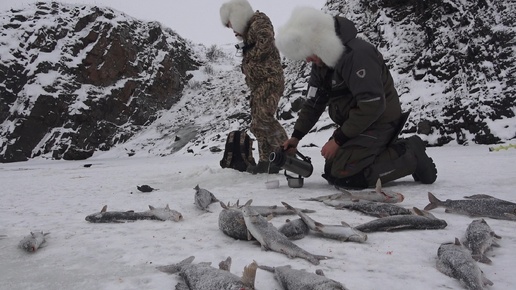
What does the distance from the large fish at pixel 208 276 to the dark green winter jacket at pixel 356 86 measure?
225 centimetres

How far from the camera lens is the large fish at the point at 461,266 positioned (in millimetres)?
1556

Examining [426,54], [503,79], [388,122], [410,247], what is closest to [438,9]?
[426,54]

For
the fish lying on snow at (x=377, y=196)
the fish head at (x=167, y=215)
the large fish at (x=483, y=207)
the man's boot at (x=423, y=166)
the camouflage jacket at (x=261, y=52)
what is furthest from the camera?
the camouflage jacket at (x=261, y=52)

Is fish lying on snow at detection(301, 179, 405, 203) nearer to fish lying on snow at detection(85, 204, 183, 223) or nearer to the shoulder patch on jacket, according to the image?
the shoulder patch on jacket

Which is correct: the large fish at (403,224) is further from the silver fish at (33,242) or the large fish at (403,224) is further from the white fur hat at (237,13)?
the white fur hat at (237,13)

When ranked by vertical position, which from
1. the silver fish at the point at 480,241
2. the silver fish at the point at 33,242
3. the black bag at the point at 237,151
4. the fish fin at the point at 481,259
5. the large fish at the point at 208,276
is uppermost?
the black bag at the point at 237,151

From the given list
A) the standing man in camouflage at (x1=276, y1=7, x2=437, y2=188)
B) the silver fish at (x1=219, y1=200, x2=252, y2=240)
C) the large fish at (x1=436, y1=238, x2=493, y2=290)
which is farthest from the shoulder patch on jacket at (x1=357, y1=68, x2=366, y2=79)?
the large fish at (x1=436, y1=238, x2=493, y2=290)

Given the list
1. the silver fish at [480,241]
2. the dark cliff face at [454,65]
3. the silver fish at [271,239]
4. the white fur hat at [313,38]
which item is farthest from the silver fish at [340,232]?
the dark cliff face at [454,65]

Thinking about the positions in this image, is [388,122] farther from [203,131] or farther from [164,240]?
[203,131]

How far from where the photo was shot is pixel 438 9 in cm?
1151

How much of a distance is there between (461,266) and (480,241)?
474 millimetres

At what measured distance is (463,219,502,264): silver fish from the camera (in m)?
1.88

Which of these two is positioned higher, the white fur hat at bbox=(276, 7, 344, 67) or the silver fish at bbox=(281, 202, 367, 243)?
the white fur hat at bbox=(276, 7, 344, 67)

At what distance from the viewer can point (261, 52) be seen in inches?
208
